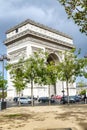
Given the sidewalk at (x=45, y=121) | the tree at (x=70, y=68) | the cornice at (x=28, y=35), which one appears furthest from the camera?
the cornice at (x=28, y=35)

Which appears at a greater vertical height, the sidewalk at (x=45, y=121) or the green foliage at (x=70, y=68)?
the green foliage at (x=70, y=68)

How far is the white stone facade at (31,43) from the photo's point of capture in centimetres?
6067

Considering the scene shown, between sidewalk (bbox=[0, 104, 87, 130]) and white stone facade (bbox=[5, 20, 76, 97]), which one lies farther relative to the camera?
white stone facade (bbox=[5, 20, 76, 97])

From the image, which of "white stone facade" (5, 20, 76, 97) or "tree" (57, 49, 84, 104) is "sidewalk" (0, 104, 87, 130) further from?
"white stone facade" (5, 20, 76, 97)

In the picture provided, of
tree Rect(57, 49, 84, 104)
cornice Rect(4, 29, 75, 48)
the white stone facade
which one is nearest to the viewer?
tree Rect(57, 49, 84, 104)

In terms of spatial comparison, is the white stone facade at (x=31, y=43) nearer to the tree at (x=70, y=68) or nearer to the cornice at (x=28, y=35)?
the cornice at (x=28, y=35)

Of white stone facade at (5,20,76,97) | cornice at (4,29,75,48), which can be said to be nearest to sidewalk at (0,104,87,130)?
white stone facade at (5,20,76,97)

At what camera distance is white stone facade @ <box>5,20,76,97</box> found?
199 feet

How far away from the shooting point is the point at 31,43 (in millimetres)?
61188

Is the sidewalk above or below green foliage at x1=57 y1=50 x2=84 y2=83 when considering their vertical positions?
below

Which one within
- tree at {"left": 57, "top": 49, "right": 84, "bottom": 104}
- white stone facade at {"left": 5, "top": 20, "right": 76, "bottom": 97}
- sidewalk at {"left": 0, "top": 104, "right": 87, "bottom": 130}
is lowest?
sidewalk at {"left": 0, "top": 104, "right": 87, "bottom": 130}

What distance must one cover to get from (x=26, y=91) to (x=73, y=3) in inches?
1766

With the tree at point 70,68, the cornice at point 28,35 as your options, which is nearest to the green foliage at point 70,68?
the tree at point 70,68

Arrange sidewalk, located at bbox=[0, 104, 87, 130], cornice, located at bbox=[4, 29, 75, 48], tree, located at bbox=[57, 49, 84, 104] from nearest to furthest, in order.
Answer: sidewalk, located at bbox=[0, 104, 87, 130] → tree, located at bbox=[57, 49, 84, 104] → cornice, located at bbox=[4, 29, 75, 48]
